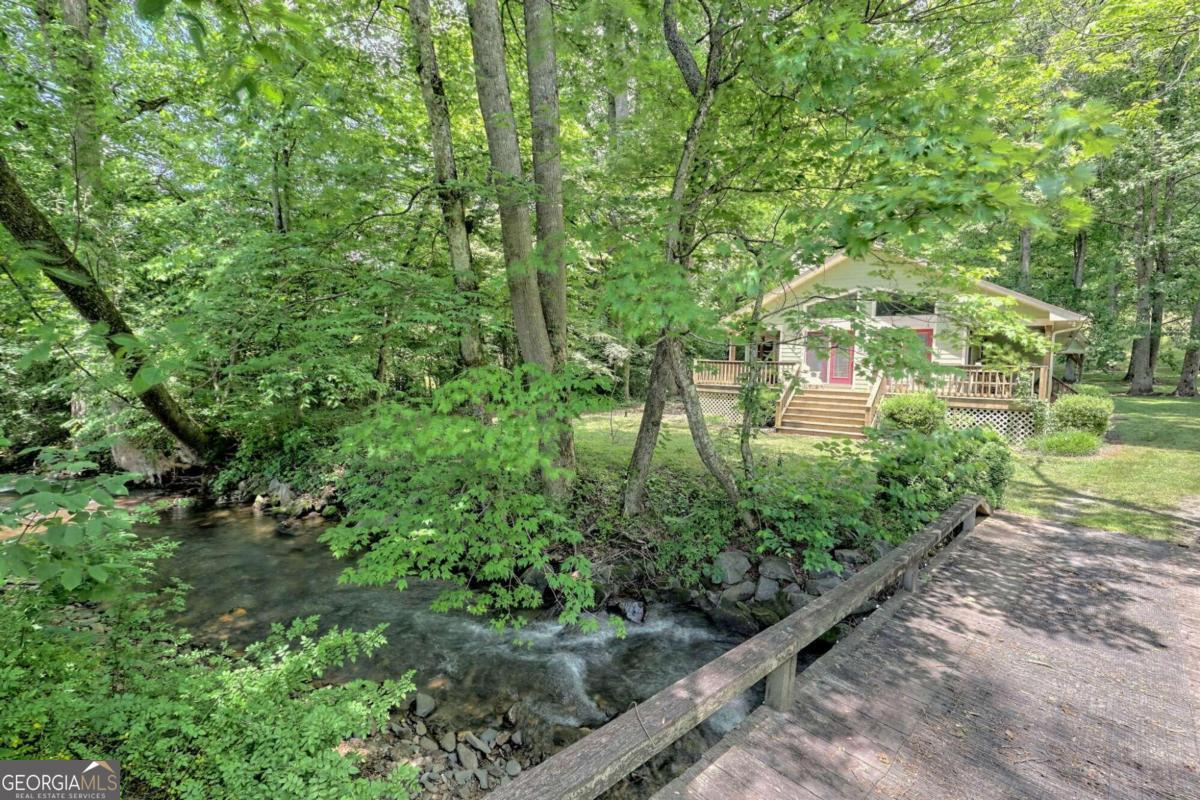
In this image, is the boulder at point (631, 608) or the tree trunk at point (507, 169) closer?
the tree trunk at point (507, 169)

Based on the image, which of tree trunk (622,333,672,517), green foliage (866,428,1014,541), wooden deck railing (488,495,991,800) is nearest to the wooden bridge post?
wooden deck railing (488,495,991,800)

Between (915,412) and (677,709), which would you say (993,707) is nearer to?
(677,709)

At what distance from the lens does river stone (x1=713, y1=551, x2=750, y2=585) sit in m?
5.44

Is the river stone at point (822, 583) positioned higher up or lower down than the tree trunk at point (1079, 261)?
lower down

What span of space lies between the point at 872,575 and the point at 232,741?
405cm

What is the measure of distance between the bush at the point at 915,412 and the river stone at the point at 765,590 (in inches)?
310

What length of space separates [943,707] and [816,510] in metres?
2.83

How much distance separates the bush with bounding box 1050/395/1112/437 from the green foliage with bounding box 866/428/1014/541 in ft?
23.3

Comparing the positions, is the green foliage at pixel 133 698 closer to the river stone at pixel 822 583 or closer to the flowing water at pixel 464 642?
the flowing water at pixel 464 642

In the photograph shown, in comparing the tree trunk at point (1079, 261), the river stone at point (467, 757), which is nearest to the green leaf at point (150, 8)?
the river stone at point (467, 757)

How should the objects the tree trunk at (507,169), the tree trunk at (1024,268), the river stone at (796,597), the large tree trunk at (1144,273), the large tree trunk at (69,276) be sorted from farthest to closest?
1. the tree trunk at (1024,268)
2. the large tree trunk at (1144,273)
3. the river stone at (796,597)
4. the tree trunk at (507,169)
5. the large tree trunk at (69,276)

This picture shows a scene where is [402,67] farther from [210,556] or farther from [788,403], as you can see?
[788,403]

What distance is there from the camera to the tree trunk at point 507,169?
466 cm

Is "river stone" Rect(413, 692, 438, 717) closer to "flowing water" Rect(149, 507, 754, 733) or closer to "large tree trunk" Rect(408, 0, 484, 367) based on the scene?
"flowing water" Rect(149, 507, 754, 733)
